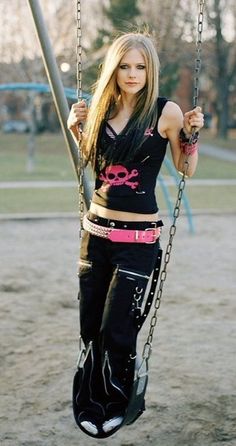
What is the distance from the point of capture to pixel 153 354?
4836 mm

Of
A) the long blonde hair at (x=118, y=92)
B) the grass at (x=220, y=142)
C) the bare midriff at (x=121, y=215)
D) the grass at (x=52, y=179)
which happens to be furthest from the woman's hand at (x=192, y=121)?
the grass at (x=220, y=142)

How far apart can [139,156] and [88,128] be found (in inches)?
10.6

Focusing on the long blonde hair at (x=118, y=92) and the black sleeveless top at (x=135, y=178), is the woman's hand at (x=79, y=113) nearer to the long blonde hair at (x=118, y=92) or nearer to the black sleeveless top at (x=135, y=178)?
the long blonde hair at (x=118, y=92)

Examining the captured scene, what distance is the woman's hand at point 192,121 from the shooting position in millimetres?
2840

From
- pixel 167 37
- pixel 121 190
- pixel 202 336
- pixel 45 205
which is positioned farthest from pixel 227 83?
pixel 121 190

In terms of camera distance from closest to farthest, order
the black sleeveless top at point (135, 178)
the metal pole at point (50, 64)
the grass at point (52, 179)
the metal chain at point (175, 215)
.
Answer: the black sleeveless top at point (135, 178) < the metal chain at point (175, 215) < the metal pole at point (50, 64) < the grass at point (52, 179)

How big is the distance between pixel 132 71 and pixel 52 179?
51.2ft

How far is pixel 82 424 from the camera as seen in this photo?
292 centimetres

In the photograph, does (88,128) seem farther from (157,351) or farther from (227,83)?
(227,83)

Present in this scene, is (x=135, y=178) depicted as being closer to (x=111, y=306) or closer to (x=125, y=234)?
(x=125, y=234)

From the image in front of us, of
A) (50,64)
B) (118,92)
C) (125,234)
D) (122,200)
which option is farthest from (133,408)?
(50,64)

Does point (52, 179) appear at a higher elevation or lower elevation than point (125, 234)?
lower

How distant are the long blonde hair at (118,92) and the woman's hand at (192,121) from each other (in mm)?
133

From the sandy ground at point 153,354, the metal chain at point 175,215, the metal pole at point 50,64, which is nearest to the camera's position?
the metal chain at point 175,215
